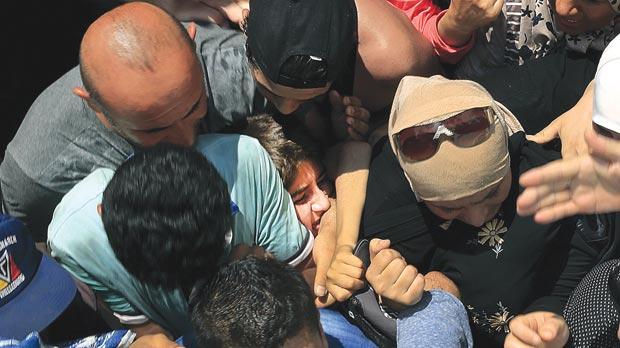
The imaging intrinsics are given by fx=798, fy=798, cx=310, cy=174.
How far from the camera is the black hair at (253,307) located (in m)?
1.59

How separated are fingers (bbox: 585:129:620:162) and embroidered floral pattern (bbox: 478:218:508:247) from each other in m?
0.37

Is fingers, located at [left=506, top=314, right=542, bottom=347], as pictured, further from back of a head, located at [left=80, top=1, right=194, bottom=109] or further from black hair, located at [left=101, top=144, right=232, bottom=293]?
back of a head, located at [left=80, top=1, right=194, bottom=109]

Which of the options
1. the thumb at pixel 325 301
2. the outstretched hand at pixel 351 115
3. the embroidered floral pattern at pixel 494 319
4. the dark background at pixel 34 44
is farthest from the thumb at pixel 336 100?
the dark background at pixel 34 44

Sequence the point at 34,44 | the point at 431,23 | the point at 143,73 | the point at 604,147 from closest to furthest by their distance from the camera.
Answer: the point at 604,147, the point at 143,73, the point at 431,23, the point at 34,44

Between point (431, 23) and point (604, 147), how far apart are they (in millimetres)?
804

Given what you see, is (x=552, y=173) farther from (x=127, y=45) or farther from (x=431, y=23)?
(x=127, y=45)

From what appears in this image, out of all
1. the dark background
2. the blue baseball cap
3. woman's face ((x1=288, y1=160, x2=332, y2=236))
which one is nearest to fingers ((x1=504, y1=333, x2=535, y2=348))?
woman's face ((x1=288, y1=160, x2=332, y2=236))

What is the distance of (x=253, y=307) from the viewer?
1620mm

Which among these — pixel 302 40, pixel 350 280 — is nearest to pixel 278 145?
pixel 302 40

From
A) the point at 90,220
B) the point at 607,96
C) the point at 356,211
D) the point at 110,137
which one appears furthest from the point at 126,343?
the point at 607,96

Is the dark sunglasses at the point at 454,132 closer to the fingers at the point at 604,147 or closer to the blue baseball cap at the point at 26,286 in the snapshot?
the fingers at the point at 604,147

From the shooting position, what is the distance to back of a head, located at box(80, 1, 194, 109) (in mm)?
1848

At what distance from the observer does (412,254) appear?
84.2 inches

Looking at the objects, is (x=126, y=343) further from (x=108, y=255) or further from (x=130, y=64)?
(x=130, y=64)
